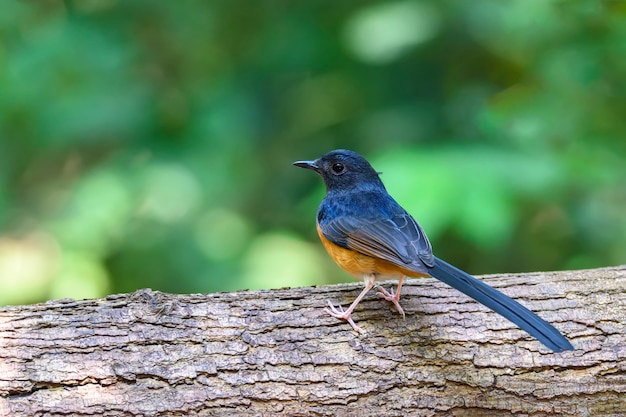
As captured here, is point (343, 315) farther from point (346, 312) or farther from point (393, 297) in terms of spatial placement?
point (393, 297)

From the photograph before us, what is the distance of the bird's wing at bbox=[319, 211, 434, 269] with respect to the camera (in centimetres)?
367

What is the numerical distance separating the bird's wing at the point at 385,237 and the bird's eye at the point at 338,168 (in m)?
0.46

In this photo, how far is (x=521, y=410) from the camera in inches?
136

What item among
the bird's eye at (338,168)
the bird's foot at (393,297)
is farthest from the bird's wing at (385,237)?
the bird's eye at (338,168)

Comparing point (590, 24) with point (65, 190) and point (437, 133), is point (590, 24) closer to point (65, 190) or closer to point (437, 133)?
point (437, 133)

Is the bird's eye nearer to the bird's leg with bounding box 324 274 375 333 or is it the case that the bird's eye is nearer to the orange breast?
the orange breast

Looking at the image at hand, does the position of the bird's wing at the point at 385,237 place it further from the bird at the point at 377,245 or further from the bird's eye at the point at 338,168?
the bird's eye at the point at 338,168

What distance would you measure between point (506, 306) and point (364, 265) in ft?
2.88

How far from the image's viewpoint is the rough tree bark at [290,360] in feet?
10.8

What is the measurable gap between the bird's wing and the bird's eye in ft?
1.52

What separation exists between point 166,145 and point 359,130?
1797 mm

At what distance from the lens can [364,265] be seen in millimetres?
3992

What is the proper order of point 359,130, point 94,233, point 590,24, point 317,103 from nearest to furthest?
point 590,24
point 94,233
point 359,130
point 317,103

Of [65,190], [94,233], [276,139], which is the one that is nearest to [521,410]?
[94,233]
